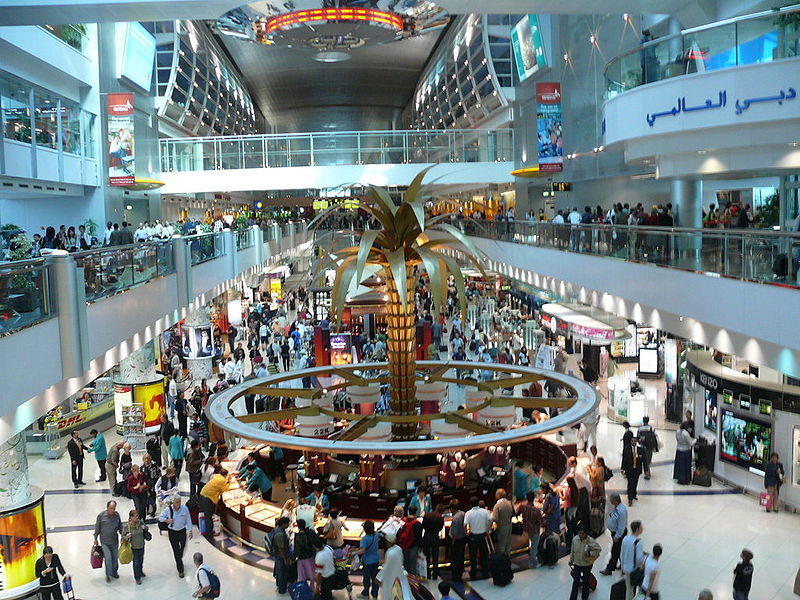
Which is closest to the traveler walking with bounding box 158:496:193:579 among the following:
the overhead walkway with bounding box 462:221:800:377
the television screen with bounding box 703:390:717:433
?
the overhead walkway with bounding box 462:221:800:377

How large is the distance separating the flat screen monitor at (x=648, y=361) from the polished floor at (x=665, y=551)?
8.75 m

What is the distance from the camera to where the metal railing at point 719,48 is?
13.1 meters

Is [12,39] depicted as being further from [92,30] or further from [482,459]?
[482,459]

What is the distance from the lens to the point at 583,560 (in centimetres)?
1069

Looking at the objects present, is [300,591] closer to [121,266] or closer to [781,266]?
[121,266]

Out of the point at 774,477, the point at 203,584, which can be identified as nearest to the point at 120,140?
the point at 203,584

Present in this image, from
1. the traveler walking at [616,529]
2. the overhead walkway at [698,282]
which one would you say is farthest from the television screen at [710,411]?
the traveler walking at [616,529]

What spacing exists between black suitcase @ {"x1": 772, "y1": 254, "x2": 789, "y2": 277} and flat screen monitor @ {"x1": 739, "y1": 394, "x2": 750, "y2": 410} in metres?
4.93

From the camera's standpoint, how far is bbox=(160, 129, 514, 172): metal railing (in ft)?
125

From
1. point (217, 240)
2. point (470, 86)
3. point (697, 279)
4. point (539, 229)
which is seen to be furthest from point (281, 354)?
point (470, 86)

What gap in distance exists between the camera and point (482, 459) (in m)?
15.7

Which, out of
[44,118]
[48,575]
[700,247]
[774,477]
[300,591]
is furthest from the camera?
[44,118]

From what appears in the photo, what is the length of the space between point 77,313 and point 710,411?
12045mm

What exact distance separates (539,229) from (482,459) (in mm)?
10016
